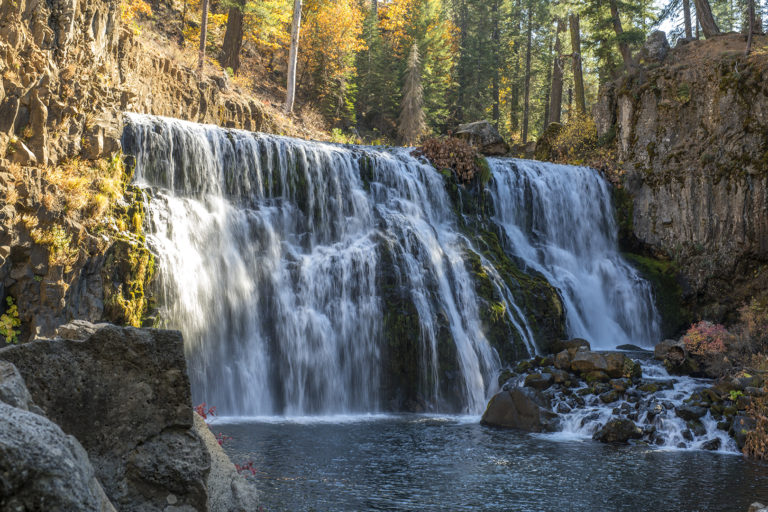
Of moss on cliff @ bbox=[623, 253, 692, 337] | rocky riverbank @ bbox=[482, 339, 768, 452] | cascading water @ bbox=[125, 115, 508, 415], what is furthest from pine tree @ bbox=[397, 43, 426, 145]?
rocky riverbank @ bbox=[482, 339, 768, 452]

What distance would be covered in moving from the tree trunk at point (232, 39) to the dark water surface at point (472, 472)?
2182cm

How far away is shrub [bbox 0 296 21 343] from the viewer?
33.1 ft

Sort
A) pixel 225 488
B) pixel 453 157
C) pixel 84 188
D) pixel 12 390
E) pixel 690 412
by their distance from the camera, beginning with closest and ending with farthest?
pixel 12 390, pixel 225 488, pixel 690 412, pixel 84 188, pixel 453 157

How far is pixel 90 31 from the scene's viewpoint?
1182 cm

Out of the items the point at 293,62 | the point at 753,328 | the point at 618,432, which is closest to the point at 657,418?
the point at 618,432

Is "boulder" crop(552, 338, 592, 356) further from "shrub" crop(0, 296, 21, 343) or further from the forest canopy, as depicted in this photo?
the forest canopy

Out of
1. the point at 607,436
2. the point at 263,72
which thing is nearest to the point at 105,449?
the point at 607,436

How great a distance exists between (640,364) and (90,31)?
13.0 meters

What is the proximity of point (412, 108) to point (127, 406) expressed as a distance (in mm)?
31596

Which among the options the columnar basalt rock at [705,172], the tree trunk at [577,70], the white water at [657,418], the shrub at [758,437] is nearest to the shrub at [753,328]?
the columnar basalt rock at [705,172]

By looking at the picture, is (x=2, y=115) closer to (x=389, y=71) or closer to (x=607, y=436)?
(x=607, y=436)

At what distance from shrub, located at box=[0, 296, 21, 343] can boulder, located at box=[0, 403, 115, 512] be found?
358 inches

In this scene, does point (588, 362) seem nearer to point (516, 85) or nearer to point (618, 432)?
point (618, 432)

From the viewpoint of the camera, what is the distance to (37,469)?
2.14 meters
